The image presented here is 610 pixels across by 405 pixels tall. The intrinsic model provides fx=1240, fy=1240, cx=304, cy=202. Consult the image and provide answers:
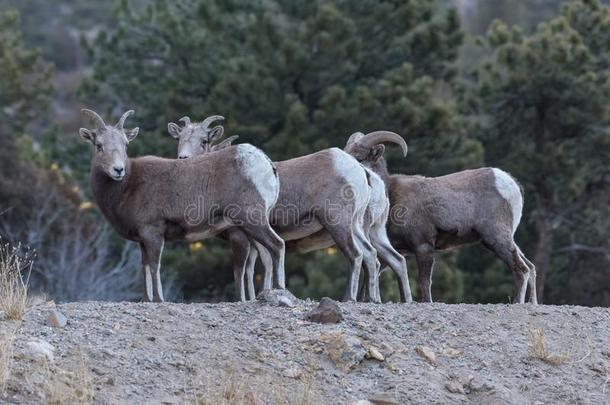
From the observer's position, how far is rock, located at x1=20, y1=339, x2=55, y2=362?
8891 millimetres

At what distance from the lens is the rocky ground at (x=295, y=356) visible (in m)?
8.87

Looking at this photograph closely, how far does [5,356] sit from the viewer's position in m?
8.56

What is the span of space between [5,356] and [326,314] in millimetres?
2785

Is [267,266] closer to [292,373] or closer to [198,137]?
[198,137]

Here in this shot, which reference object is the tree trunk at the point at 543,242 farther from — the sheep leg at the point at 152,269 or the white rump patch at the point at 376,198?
A: the sheep leg at the point at 152,269

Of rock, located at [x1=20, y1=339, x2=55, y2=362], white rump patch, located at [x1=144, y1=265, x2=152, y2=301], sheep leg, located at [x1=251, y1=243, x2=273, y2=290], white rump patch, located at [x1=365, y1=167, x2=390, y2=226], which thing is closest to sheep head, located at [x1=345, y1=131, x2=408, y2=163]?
white rump patch, located at [x1=365, y1=167, x2=390, y2=226]

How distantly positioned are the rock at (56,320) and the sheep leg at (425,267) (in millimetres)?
4670

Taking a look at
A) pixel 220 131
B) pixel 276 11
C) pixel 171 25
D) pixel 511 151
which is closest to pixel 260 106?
pixel 276 11

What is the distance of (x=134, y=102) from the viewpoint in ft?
95.8

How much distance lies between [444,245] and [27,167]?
15723 millimetres

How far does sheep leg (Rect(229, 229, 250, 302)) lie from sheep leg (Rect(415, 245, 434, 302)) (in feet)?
6.87

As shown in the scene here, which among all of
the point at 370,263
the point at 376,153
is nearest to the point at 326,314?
the point at 370,263

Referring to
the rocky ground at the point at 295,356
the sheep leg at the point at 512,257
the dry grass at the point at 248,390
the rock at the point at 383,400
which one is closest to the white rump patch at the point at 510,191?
the sheep leg at the point at 512,257

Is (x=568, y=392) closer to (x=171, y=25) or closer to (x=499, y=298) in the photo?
(x=499, y=298)
